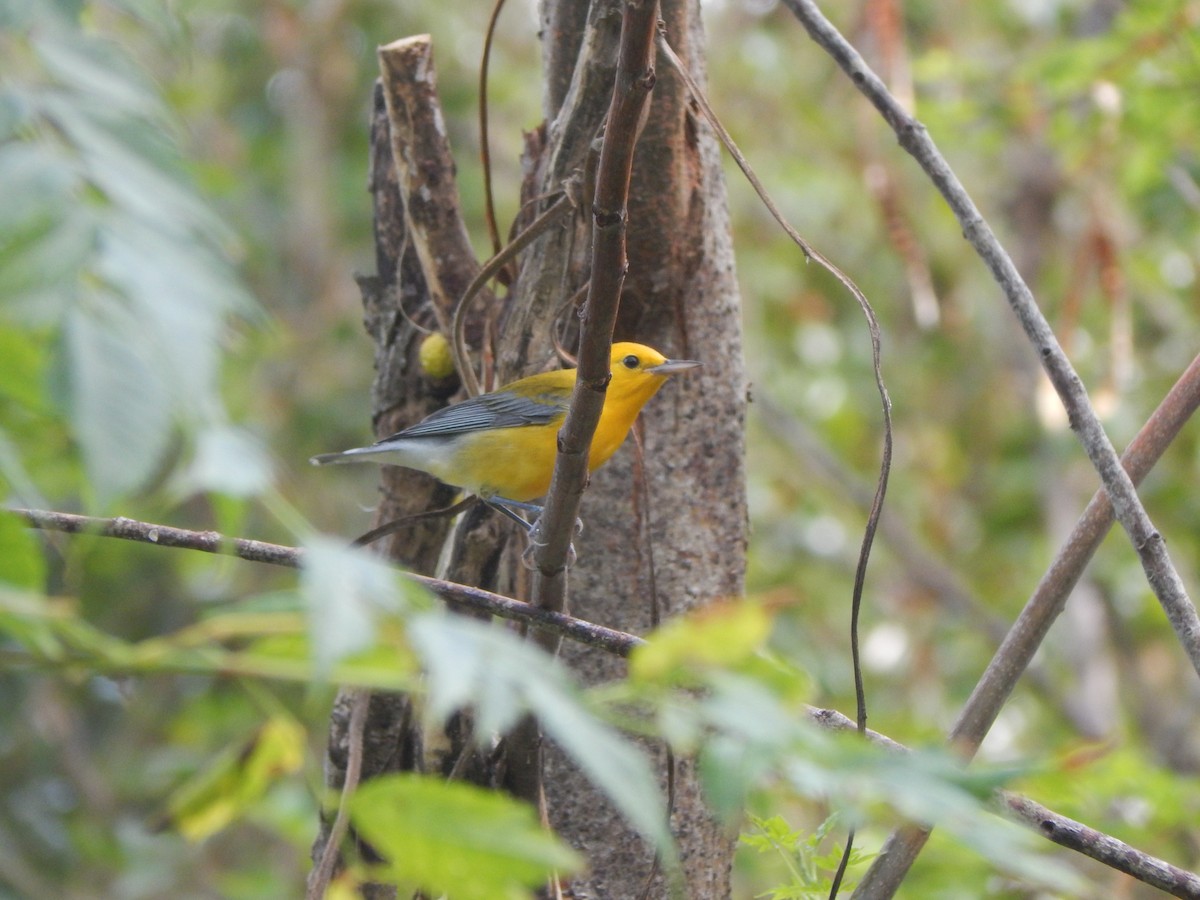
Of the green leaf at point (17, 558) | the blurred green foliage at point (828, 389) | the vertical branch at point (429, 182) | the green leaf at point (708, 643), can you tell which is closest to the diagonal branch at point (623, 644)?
the blurred green foliage at point (828, 389)

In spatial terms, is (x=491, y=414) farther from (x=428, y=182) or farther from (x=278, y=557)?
(x=278, y=557)

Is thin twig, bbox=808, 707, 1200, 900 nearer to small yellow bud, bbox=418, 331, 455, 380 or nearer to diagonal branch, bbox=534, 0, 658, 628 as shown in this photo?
diagonal branch, bbox=534, 0, 658, 628

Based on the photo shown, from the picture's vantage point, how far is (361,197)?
852 cm

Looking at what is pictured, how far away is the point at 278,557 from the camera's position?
1723mm

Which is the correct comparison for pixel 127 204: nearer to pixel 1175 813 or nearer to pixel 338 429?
pixel 1175 813

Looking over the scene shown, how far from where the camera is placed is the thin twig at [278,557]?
169 centimetres

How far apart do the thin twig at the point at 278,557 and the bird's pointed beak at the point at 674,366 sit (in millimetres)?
929

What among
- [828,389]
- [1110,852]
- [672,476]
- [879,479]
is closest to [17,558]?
[879,479]

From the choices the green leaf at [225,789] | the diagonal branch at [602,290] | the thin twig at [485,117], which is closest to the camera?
the diagonal branch at [602,290]

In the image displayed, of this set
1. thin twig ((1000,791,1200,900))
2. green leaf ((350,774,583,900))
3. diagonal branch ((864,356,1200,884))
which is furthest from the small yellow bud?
green leaf ((350,774,583,900))

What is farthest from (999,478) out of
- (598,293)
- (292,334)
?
(598,293)

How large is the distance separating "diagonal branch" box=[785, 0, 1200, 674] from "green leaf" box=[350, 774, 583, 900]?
129 centimetres

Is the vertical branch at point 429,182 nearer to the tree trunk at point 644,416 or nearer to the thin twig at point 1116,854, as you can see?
the tree trunk at point 644,416

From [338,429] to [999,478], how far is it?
14.3 feet
